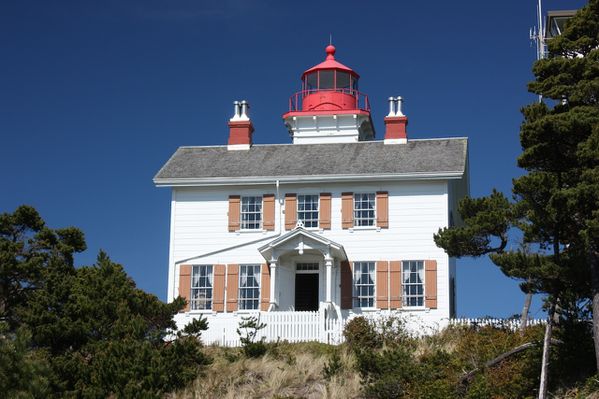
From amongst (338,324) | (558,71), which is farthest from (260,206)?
(558,71)

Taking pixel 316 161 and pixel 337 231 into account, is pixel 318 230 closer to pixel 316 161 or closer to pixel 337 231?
pixel 337 231

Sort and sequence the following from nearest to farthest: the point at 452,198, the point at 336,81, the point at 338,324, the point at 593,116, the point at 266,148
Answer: the point at 593,116 < the point at 338,324 < the point at 452,198 < the point at 266,148 < the point at 336,81

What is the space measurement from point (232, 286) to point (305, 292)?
2.32 m

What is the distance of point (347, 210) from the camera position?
2942cm

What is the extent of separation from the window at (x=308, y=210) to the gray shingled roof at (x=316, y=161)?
30.6 inches

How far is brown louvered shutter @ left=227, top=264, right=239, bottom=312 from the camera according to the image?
95.3 ft

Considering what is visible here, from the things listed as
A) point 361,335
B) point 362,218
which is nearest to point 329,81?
point 362,218

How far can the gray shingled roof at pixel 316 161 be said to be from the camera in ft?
96.2

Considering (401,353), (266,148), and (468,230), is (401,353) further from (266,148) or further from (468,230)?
(266,148)

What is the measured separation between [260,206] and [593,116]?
44.1ft

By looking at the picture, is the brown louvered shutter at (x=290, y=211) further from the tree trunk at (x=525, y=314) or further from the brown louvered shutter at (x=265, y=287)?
the tree trunk at (x=525, y=314)

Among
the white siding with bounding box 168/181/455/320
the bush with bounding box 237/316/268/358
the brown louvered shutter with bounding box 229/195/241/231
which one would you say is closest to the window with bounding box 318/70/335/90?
the white siding with bounding box 168/181/455/320

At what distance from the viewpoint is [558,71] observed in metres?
19.5

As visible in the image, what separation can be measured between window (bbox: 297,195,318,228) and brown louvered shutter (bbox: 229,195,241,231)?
1.90 m
